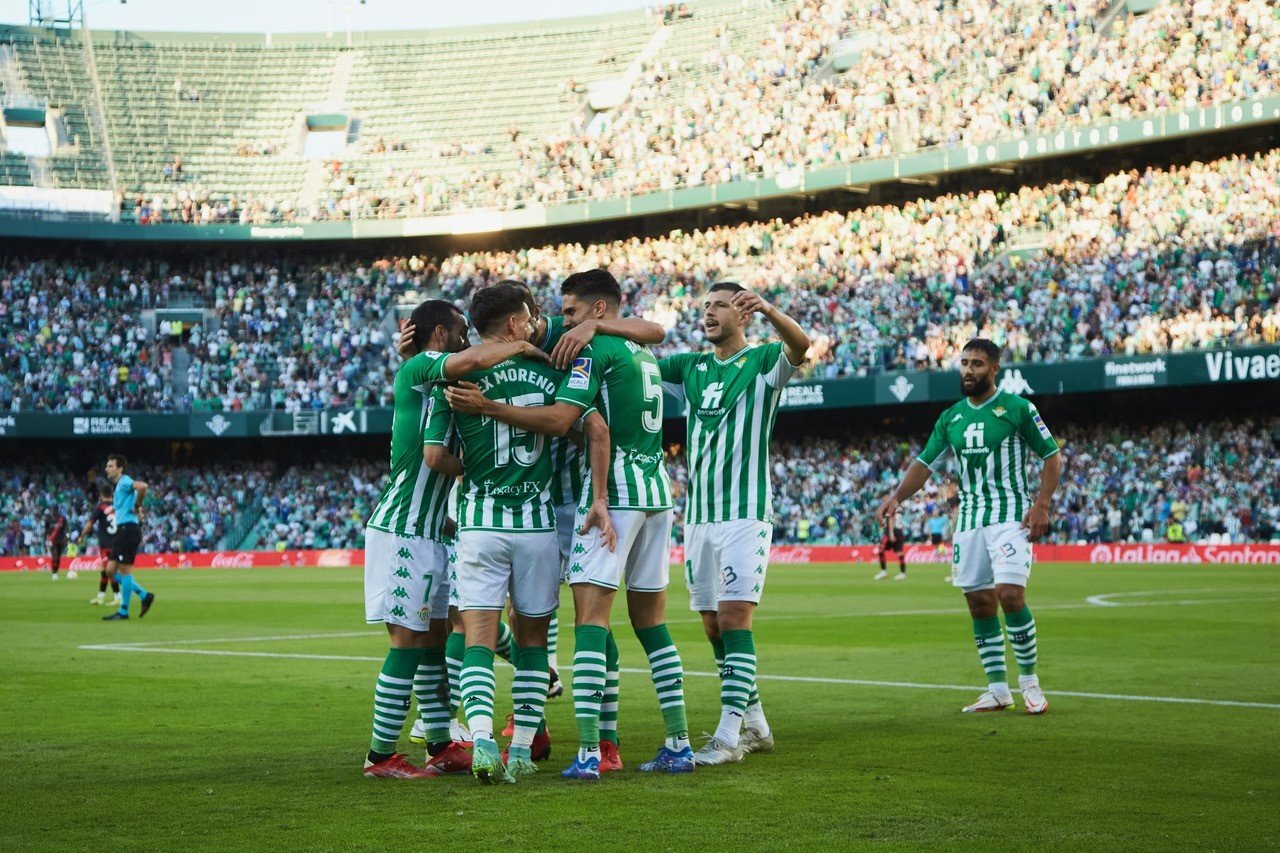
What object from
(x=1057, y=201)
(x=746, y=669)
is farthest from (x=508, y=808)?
(x=1057, y=201)

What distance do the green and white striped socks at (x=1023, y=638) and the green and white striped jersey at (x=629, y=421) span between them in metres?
3.98

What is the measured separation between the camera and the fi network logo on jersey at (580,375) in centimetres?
802

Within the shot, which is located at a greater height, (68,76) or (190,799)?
(68,76)

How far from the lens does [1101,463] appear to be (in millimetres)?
43062

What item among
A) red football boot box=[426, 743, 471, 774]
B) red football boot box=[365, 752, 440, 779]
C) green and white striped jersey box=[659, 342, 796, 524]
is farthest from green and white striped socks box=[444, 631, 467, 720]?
green and white striped jersey box=[659, 342, 796, 524]

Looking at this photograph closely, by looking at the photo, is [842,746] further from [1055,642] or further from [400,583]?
[1055,642]

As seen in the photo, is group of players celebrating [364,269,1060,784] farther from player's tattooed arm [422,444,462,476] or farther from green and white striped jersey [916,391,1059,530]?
green and white striped jersey [916,391,1059,530]

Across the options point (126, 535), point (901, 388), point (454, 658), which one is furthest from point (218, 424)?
point (454, 658)

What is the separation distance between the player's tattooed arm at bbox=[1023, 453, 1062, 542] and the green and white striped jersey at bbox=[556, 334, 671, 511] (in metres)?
3.91

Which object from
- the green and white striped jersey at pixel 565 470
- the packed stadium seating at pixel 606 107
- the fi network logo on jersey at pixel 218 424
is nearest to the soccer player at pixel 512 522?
the green and white striped jersey at pixel 565 470

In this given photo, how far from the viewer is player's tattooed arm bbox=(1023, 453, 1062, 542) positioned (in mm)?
11352

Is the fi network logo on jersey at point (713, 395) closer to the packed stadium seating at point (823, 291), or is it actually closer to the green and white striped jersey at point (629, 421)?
the green and white striped jersey at point (629, 421)

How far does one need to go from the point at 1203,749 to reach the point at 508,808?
422 centimetres

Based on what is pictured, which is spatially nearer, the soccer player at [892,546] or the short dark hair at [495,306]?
the short dark hair at [495,306]
